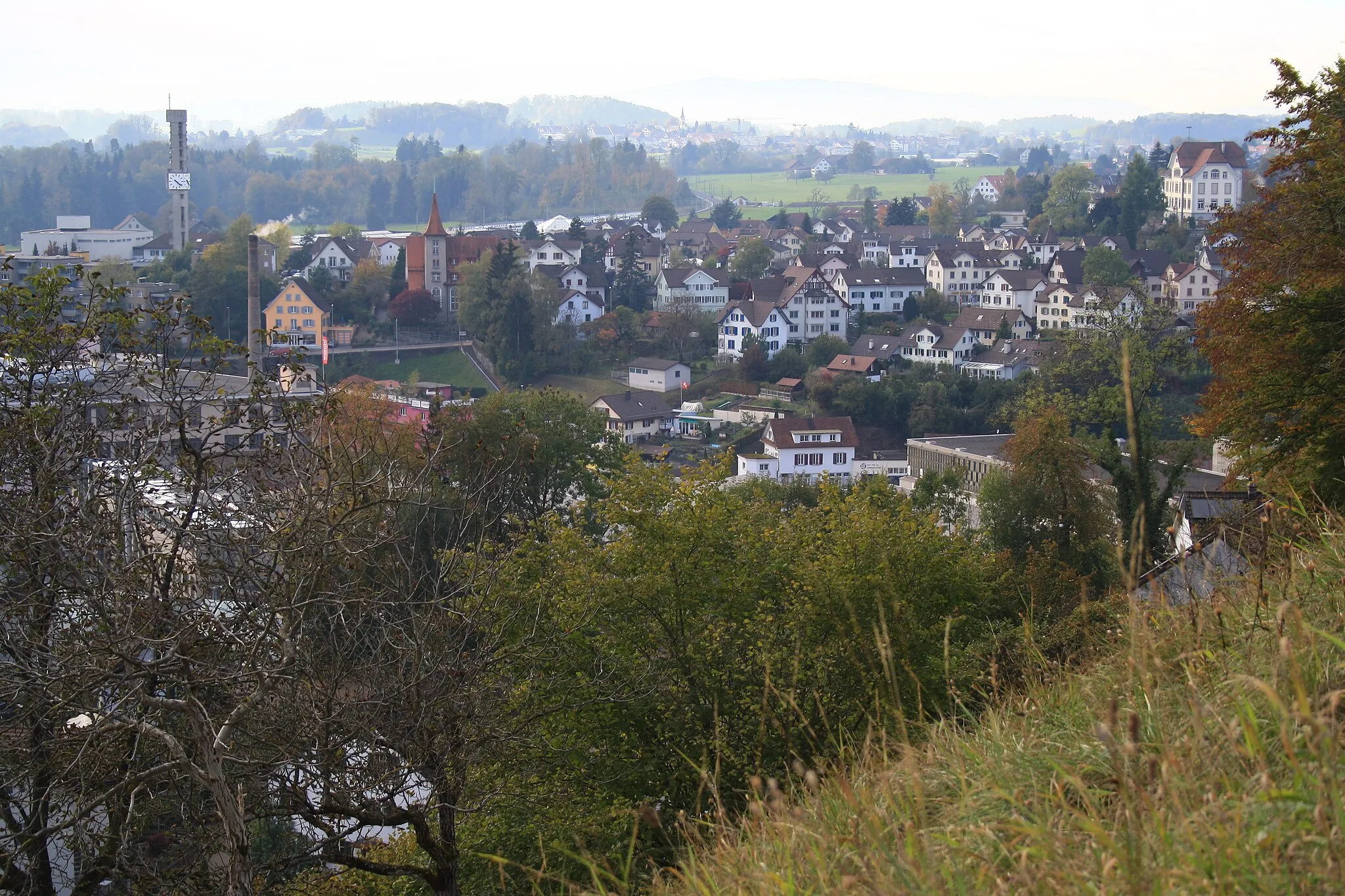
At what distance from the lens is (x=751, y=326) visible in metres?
41.8

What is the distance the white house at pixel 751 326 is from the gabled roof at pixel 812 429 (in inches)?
431

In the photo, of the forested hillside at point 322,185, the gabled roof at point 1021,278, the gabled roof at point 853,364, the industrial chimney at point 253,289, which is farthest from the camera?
the forested hillside at point 322,185

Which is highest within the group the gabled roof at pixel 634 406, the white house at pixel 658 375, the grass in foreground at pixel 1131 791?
the grass in foreground at pixel 1131 791

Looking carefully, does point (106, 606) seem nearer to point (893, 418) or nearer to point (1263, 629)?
point (1263, 629)

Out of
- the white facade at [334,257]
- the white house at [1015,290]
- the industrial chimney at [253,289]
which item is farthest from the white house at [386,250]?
the white house at [1015,290]

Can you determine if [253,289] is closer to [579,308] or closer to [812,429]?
[812,429]

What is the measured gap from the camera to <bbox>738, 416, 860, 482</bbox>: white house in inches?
1164

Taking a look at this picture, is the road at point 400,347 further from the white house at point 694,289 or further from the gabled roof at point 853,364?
the gabled roof at point 853,364

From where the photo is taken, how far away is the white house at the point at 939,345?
38281 millimetres

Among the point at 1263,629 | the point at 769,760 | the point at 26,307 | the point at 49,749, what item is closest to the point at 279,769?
the point at 49,749

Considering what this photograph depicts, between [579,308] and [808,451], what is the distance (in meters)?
18.3

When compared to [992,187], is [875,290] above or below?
below

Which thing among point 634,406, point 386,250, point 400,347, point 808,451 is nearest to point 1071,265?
point 634,406

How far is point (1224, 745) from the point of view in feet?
6.58
